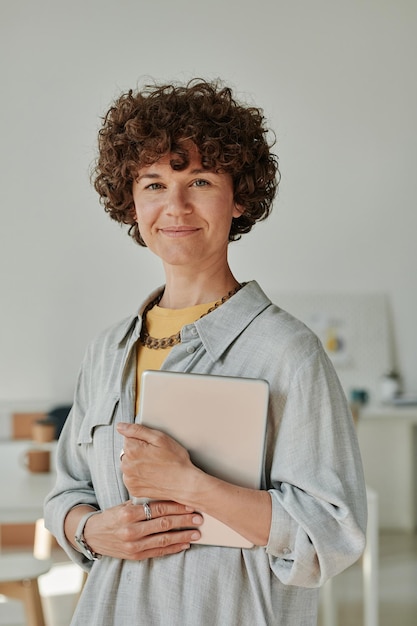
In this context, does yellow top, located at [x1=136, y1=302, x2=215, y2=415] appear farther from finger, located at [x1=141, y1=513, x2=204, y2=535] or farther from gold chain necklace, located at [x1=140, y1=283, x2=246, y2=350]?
finger, located at [x1=141, y1=513, x2=204, y2=535]

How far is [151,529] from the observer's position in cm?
133

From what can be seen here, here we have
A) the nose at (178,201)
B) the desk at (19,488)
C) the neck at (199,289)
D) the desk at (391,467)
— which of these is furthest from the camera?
the desk at (391,467)

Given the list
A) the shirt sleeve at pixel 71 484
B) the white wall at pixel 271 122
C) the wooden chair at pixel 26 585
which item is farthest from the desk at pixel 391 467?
the shirt sleeve at pixel 71 484

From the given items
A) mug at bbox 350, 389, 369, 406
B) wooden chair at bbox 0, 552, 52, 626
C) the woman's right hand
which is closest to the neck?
the woman's right hand

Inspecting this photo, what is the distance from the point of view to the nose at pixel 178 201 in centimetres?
140

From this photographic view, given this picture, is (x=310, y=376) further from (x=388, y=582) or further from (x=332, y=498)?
(x=388, y=582)

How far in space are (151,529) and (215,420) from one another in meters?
0.20

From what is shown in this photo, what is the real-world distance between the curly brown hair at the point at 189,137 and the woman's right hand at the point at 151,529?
0.55 metres

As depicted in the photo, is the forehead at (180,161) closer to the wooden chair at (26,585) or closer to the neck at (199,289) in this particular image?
the neck at (199,289)

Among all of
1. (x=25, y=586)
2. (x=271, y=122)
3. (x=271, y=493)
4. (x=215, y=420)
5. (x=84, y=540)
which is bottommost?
(x=25, y=586)

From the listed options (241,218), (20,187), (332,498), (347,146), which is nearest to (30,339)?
(20,187)

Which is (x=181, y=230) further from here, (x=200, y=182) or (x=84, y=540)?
(x=84, y=540)

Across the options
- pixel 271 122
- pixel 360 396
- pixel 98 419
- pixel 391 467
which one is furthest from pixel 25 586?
pixel 271 122

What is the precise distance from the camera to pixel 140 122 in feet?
4.72
